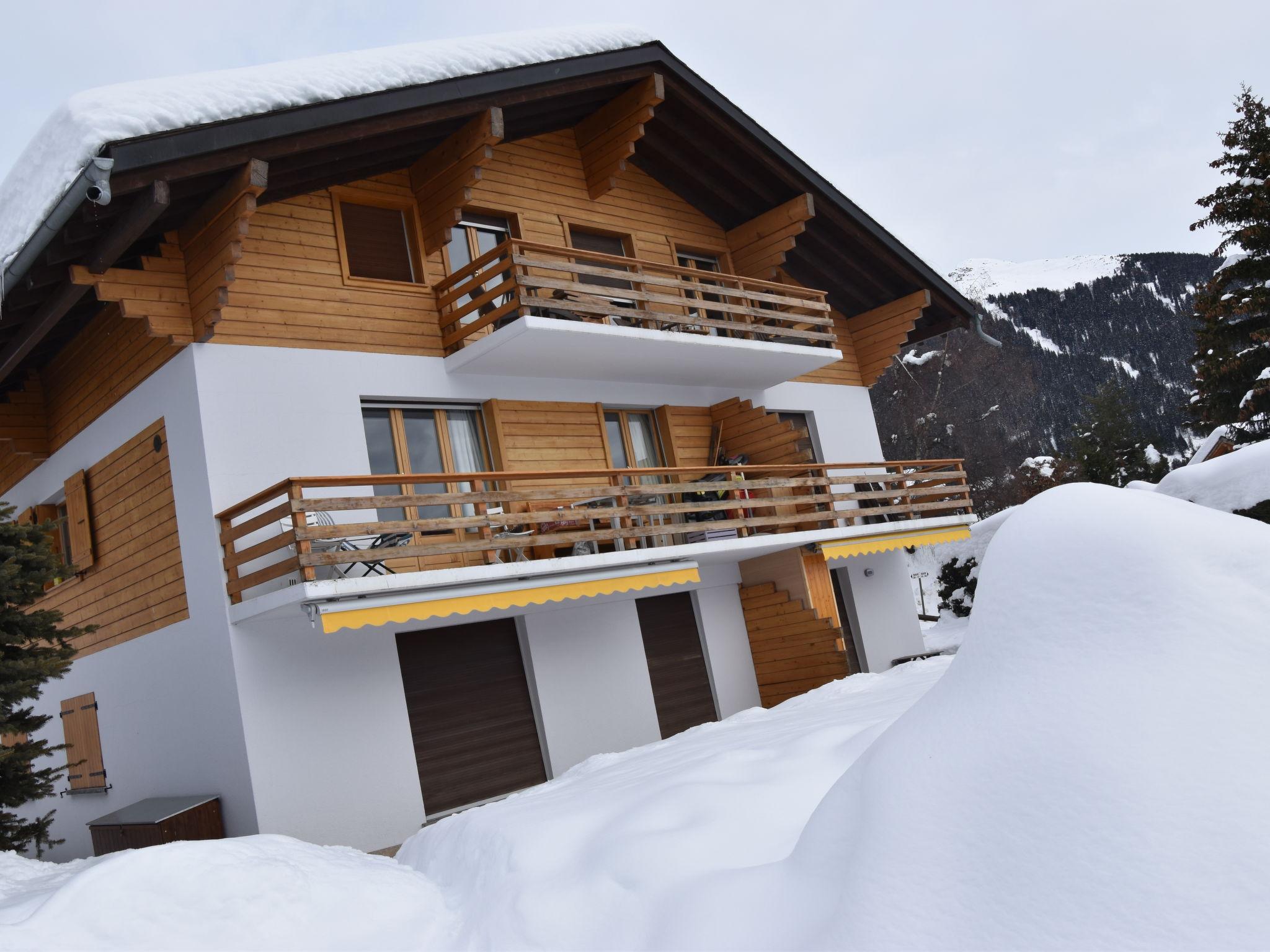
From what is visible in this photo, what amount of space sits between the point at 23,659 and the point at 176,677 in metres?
1.92

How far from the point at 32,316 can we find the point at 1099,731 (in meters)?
12.1

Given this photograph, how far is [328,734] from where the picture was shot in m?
11.1

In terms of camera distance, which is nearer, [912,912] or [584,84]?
[912,912]

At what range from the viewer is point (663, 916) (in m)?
4.62

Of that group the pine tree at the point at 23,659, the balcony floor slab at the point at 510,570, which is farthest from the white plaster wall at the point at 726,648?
the pine tree at the point at 23,659

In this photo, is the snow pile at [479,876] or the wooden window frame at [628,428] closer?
the snow pile at [479,876]

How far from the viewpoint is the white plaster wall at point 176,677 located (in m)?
11.0

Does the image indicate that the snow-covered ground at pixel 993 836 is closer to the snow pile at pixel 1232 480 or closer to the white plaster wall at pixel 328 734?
the white plaster wall at pixel 328 734

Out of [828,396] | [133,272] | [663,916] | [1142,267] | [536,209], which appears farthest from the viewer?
[1142,267]

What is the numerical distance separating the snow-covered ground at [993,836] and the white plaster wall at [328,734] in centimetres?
510

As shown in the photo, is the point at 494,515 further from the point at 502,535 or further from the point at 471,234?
the point at 471,234

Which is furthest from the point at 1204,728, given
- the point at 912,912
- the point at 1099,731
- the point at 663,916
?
the point at 663,916

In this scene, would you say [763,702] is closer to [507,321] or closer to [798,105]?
[507,321]

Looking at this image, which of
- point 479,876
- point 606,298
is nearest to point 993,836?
point 479,876
